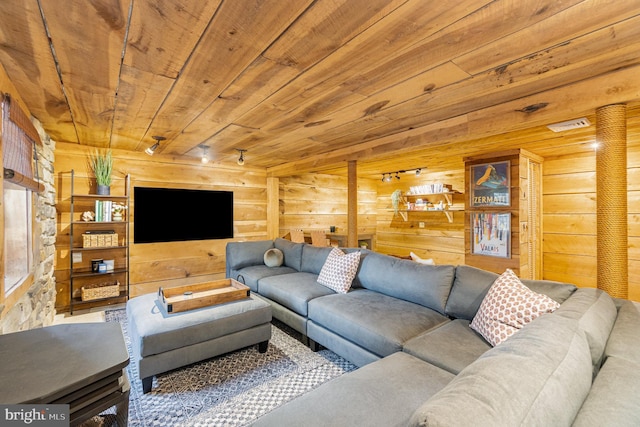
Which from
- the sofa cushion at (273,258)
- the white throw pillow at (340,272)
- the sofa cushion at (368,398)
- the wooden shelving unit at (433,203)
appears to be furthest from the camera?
the wooden shelving unit at (433,203)

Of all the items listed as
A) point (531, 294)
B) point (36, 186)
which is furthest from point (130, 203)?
point (531, 294)

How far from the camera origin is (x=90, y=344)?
1.23 metres

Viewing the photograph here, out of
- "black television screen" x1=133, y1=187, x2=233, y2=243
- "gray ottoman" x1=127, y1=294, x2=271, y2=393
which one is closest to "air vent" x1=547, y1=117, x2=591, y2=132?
"gray ottoman" x1=127, y1=294, x2=271, y2=393

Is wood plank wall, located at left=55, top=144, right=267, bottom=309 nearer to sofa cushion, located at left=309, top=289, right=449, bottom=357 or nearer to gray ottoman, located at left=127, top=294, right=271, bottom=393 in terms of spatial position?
gray ottoman, located at left=127, top=294, right=271, bottom=393

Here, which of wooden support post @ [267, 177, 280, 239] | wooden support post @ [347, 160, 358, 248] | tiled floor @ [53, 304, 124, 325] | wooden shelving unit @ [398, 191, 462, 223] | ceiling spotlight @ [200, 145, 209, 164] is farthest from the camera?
wooden support post @ [267, 177, 280, 239]

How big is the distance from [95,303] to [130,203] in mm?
1415

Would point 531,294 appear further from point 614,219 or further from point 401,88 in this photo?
point 401,88

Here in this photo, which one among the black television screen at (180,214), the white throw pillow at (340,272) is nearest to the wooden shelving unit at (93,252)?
the black television screen at (180,214)

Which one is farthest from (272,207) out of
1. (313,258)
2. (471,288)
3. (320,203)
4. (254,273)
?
(471,288)

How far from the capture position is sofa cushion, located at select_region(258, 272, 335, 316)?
277 cm

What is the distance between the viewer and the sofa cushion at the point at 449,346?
5.25ft

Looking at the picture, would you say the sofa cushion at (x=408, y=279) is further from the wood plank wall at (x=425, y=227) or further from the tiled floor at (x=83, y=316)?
the tiled floor at (x=83, y=316)

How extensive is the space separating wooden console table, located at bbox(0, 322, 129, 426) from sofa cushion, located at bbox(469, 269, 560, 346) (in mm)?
1957

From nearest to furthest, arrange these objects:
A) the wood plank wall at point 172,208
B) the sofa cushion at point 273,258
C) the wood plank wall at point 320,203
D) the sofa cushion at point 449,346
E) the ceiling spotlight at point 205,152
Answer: the sofa cushion at point 449,346 < the wood plank wall at point 172,208 < the ceiling spotlight at point 205,152 < the sofa cushion at point 273,258 < the wood plank wall at point 320,203
